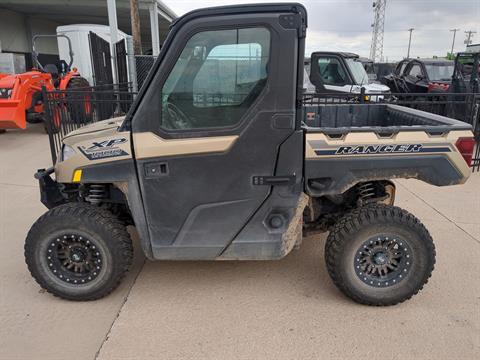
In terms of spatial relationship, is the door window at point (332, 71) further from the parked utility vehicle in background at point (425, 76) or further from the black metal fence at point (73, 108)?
the black metal fence at point (73, 108)

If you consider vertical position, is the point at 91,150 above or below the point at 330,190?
above

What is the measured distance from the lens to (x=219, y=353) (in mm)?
2654

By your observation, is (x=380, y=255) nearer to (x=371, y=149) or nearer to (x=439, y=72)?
(x=371, y=149)

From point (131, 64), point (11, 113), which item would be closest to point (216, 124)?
point (11, 113)

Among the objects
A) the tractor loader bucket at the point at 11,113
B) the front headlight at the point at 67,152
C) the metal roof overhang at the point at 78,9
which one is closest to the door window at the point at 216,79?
the front headlight at the point at 67,152

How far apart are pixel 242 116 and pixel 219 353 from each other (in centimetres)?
161

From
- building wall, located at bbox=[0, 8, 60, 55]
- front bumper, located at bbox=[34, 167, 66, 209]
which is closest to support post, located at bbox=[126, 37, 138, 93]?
front bumper, located at bbox=[34, 167, 66, 209]

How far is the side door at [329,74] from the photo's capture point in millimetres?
10859

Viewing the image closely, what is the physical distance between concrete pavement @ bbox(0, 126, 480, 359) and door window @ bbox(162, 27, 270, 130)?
144 centimetres

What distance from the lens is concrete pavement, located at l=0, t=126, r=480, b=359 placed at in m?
2.69

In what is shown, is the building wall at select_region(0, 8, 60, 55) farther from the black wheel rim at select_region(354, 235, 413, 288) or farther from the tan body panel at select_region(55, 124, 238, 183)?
the black wheel rim at select_region(354, 235, 413, 288)

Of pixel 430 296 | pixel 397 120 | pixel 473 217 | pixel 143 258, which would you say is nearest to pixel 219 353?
pixel 143 258

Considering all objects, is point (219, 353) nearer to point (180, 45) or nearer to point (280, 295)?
point (280, 295)

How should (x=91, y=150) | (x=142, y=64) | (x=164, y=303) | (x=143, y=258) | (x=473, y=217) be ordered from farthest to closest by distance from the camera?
1. (x=142, y=64)
2. (x=473, y=217)
3. (x=143, y=258)
4. (x=164, y=303)
5. (x=91, y=150)
